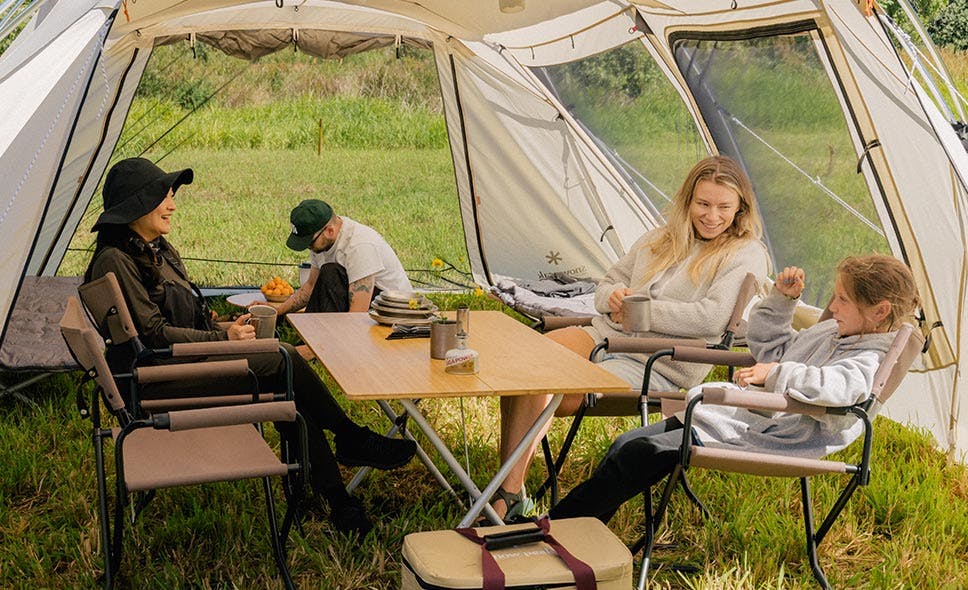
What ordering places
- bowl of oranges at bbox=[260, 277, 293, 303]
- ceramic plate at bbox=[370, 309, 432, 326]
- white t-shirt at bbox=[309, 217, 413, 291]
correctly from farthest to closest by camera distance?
bowl of oranges at bbox=[260, 277, 293, 303] → white t-shirt at bbox=[309, 217, 413, 291] → ceramic plate at bbox=[370, 309, 432, 326]

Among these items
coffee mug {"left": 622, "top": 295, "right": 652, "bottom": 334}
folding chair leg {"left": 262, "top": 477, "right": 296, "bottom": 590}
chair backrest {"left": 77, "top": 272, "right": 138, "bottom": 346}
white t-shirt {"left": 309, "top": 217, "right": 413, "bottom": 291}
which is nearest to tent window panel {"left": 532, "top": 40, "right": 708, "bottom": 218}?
white t-shirt {"left": 309, "top": 217, "right": 413, "bottom": 291}

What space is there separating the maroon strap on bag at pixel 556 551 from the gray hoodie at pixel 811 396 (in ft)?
2.14

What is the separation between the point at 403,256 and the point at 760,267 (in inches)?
201

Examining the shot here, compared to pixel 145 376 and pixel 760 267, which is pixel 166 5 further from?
pixel 760 267

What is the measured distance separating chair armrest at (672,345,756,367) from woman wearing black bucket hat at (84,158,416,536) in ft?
3.04

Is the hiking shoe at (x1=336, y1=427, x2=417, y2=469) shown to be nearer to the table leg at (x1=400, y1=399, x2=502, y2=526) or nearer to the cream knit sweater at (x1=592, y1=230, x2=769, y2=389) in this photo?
the table leg at (x1=400, y1=399, x2=502, y2=526)

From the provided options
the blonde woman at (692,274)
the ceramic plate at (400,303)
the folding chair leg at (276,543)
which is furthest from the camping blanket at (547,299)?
the folding chair leg at (276,543)

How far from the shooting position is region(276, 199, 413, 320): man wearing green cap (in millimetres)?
4961

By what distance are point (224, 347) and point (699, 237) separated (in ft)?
5.67

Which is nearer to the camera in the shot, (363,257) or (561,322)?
(561,322)

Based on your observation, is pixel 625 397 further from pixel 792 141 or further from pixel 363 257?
pixel 792 141

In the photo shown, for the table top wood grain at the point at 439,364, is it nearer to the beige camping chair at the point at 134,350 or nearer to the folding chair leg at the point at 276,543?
the beige camping chair at the point at 134,350

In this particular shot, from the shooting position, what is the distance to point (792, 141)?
5.21 metres

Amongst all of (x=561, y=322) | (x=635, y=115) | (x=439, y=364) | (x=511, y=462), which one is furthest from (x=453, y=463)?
(x=635, y=115)
